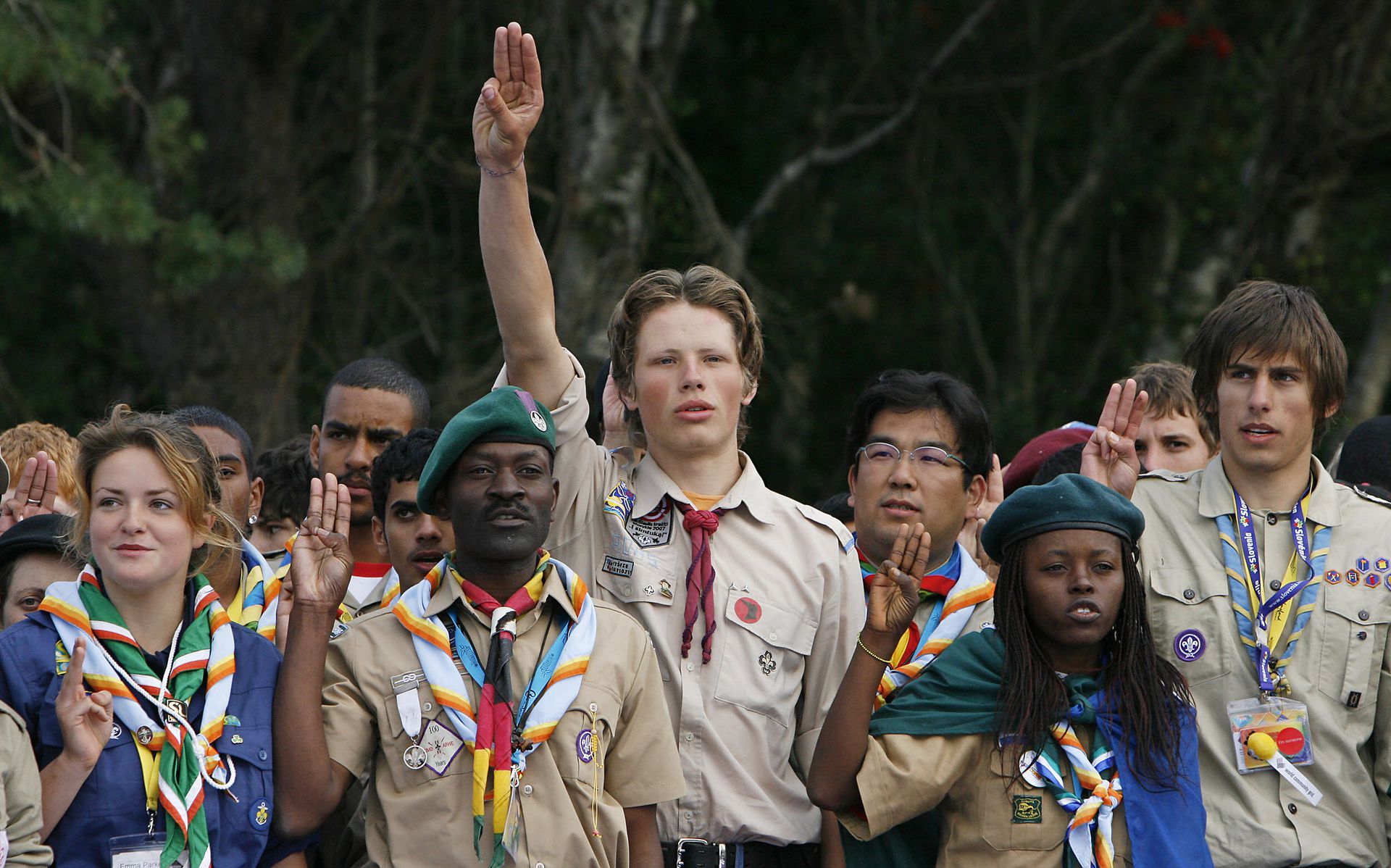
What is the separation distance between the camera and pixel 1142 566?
4.20 m

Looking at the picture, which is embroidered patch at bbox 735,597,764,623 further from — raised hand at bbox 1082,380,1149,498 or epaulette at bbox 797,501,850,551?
raised hand at bbox 1082,380,1149,498

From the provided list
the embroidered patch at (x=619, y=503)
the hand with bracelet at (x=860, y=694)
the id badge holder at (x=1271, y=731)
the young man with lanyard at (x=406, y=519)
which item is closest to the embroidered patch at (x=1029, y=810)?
the hand with bracelet at (x=860, y=694)

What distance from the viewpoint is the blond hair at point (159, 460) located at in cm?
382

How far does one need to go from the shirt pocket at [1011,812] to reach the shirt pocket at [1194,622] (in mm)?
616

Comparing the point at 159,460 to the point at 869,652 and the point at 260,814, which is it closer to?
the point at 260,814

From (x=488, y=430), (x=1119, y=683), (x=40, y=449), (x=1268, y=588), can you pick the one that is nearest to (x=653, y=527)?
(x=488, y=430)

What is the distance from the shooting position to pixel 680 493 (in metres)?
4.21

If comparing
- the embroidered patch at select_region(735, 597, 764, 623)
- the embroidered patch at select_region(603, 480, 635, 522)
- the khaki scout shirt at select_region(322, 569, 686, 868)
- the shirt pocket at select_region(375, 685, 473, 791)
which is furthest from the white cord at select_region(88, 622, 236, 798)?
the embroidered patch at select_region(735, 597, 764, 623)

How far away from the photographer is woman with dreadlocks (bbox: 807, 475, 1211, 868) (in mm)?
3723

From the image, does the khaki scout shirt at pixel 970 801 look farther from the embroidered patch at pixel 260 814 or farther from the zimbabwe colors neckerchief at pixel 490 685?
the embroidered patch at pixel 260 814

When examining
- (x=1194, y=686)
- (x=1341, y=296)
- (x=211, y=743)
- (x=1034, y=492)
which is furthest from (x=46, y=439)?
(x=1341, y=296)

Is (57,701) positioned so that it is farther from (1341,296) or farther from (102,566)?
(1341,296)

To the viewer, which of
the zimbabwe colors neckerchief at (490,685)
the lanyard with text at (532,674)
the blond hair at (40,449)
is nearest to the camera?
the zimbabwe colors neckerchief at (490,685)

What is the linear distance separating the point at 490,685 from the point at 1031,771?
1.30 m
